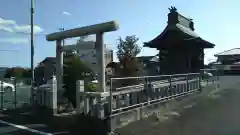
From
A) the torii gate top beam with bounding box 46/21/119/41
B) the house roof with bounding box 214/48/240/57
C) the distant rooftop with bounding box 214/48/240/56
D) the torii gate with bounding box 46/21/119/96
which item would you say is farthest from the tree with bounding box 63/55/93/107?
the distant rooftop with bounding box 214/48/240/56

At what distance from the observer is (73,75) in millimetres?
13492

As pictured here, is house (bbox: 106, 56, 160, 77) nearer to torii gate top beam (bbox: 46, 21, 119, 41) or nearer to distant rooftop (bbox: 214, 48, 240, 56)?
distant rooftop (bbox: 214, 48, 240, 56)

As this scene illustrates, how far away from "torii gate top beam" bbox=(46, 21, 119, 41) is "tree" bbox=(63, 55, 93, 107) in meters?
1.28

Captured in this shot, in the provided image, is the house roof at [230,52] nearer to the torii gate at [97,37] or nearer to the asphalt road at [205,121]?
the asphalt road at [205,121]

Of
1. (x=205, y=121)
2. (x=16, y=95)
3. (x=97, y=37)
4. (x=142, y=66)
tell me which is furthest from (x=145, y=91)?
(x=142, y=66)

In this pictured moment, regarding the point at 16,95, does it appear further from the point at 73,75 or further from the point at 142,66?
the point at 142,66

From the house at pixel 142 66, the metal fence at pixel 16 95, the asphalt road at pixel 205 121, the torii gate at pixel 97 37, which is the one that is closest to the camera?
the asphalt road at pixel 205 121

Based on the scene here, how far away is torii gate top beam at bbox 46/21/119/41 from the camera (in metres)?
12.0

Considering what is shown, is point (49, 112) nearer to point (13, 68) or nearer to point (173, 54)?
point (173, 54)

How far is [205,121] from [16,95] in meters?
9.75

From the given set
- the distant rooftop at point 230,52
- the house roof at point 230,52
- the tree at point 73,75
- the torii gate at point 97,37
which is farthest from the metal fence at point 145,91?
the distant rooftop at point 230,52

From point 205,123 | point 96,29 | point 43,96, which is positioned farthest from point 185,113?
point 43,96

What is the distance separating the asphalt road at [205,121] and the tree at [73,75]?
480cm

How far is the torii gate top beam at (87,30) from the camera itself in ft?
39.3
